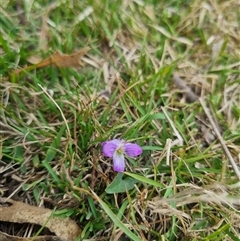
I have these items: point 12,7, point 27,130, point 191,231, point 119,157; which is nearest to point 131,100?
point 119,157

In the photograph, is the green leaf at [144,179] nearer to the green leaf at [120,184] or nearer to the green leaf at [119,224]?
the green leaf at [120,184]

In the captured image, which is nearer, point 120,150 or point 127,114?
point 120,150

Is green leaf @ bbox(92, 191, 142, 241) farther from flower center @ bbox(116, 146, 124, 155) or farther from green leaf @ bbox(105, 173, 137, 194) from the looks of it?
flower center @ bbox(116, 146, 124, 155)

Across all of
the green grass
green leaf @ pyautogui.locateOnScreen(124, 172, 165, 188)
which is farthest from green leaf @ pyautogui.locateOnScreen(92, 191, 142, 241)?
green leaf @ pyautogui.locateOnScreen(124, 172, 165, 188)

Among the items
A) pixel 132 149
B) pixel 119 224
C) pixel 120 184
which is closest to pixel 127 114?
pixel 132 149

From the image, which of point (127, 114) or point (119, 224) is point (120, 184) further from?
point (127, 114)

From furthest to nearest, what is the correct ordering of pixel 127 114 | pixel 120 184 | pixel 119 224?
pixel 127 114, pixel 120 184, pixel 119 224

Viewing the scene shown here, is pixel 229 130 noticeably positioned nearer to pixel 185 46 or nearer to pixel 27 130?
pixel 185 46
